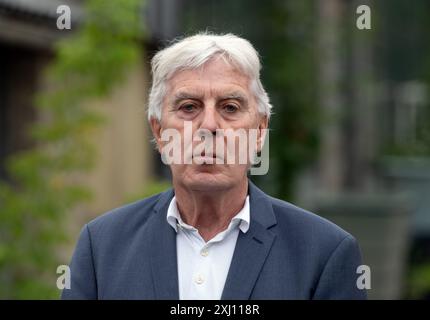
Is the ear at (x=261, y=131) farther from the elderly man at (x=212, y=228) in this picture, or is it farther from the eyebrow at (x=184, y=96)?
the eyebrow at (x=184, y=96)

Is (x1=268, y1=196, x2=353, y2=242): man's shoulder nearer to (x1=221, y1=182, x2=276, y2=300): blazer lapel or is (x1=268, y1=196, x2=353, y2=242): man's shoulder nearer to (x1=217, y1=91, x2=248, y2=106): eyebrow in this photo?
(x1=221, y1=182, x2=276, y2=300): blazer lapel

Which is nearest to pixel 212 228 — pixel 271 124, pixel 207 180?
pixel 207 180

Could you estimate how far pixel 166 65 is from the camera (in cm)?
241

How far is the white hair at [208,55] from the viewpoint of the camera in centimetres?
237

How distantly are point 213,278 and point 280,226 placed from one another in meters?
0.22

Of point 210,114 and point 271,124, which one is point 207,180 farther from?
point 271,124

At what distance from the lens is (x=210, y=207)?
249 centimetres

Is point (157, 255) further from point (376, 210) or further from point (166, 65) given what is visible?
point (376, 210)

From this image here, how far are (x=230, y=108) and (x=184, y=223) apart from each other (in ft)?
1.05

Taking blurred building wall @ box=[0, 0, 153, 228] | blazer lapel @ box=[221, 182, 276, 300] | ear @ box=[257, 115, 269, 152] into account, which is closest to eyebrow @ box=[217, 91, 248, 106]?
ear @ box=[257, 115, 269, 152]

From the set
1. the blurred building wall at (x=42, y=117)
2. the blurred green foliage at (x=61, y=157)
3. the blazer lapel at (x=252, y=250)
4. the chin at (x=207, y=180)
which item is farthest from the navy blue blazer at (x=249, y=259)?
the blurred building wall at (x=42, y=117)

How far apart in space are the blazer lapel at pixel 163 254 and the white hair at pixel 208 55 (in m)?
0.31
